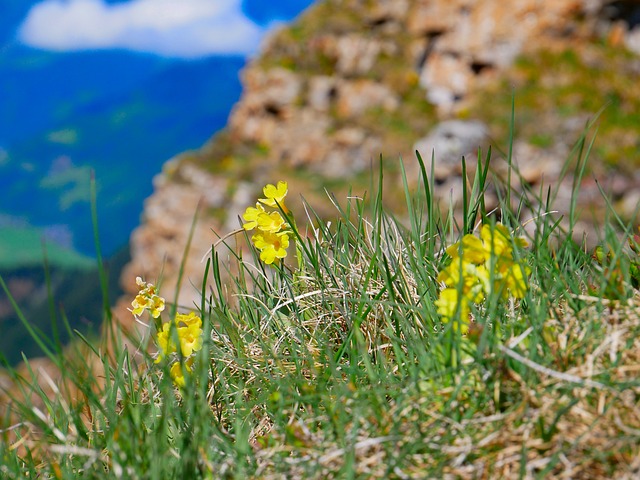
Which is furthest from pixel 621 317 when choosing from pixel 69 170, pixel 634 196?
pixel 69 170

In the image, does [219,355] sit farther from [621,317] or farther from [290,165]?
[290,165]

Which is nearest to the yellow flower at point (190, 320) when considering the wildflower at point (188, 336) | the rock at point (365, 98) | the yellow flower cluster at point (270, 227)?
the wildflower at point (188, 336)

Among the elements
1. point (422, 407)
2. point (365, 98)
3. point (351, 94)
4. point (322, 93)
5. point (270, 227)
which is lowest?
point (365, 98)

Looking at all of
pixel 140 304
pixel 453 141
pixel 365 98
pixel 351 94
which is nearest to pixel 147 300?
pixel 140 304

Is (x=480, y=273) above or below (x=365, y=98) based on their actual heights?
above

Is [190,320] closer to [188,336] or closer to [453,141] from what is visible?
[188,336]

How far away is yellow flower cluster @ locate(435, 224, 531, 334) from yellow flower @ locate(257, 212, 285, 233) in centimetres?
59

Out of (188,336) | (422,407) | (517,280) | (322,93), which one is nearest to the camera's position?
(422,407)

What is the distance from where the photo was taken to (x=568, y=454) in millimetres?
1010

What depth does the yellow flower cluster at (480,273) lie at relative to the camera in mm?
1252

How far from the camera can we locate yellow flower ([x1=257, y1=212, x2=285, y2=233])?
1.77m

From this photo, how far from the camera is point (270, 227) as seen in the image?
5.83 ft

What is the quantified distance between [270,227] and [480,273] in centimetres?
68

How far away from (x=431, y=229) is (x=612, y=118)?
1675 cm
